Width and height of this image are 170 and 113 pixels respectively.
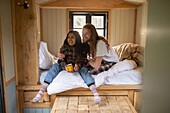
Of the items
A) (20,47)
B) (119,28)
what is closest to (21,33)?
(20,47)

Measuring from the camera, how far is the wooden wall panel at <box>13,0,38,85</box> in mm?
1781

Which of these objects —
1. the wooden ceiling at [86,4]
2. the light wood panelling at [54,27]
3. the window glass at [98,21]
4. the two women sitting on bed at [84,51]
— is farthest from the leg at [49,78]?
the window glass at [98,21]

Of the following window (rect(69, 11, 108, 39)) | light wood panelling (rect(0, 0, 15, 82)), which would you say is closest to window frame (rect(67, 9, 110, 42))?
window (rect(69, 11, 108, 39))

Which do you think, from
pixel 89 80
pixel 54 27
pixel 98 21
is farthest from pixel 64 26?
pixel 89 80

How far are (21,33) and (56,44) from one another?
1402mm

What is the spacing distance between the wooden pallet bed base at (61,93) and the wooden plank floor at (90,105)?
58 millimetres

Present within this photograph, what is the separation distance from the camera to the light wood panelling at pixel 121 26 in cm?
314

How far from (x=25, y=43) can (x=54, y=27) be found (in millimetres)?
1418

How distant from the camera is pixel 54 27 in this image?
319cm

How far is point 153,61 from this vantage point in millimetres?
251

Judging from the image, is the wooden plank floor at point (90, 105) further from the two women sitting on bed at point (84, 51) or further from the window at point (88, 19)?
the window at point (88, 19)

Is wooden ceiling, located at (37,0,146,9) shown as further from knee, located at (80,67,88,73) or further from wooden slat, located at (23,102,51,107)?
wooden slat, located at (23,102,51,107)

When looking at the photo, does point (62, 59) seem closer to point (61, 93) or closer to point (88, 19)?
point (61, 93)

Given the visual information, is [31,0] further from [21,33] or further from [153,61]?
[153,61]
